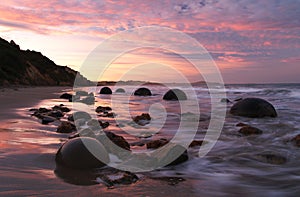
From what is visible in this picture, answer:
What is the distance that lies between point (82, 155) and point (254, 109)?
20.5ft

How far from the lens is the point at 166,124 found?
20.6 ft

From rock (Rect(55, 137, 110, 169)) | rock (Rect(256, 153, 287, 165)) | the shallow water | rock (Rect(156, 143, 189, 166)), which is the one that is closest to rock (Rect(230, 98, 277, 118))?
the shallow water

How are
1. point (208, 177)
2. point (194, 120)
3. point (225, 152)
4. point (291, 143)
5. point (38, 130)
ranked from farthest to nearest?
1. point (194, 120)
2. point (38, 130)
3. point (291, 143)
4. point (225, 152)
5. point (208, 177)

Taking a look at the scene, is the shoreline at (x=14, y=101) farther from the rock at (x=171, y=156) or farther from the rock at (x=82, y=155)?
the rock at (x=171, y=156)

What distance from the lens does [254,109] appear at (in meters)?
7.89

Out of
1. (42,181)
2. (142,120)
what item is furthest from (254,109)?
(42,181)

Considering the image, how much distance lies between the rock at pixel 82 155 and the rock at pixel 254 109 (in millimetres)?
5881

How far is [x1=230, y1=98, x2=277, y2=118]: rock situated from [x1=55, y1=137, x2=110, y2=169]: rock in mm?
5881

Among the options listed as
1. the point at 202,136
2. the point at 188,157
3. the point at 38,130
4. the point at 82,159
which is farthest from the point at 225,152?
the point at 38,130

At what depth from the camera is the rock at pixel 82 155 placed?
2803mm

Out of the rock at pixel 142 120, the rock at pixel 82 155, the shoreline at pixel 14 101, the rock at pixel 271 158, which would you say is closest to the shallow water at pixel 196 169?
the rock at pixel 271 158

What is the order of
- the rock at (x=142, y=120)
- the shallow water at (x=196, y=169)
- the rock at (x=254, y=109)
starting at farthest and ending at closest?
the rock at (x=254, y=109)
the rock at (x=142, y=120)
the shallow water at (x=196, y=169)

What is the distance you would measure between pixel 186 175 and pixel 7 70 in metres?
27.6

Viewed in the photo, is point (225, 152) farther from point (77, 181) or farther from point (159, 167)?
point (77, 181)
